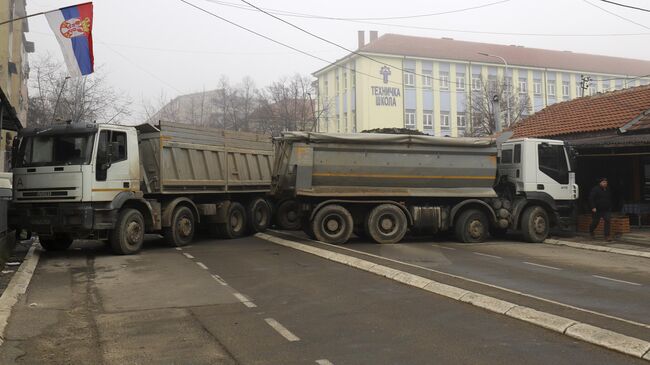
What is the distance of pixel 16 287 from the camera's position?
25.9ft

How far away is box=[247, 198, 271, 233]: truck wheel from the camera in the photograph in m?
16.5

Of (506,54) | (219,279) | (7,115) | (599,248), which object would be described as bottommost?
(599,248)

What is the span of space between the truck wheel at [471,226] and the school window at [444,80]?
4803 cm

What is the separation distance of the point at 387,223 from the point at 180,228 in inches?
216

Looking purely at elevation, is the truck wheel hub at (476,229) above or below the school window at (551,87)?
below

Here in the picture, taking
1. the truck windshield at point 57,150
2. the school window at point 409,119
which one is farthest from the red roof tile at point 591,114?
the school window at point 409,119

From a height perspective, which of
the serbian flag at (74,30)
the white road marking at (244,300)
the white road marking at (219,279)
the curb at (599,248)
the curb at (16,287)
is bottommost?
the curb at (599,248)

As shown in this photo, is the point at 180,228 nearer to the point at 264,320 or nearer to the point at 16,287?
the point at 16,287

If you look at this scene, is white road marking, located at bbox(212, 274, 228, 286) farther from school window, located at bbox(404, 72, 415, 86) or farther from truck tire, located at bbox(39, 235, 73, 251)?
school window, located at bbox(404, 72, 415, 86)

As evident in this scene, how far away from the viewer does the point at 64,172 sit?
11.1m

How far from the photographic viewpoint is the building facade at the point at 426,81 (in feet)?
187

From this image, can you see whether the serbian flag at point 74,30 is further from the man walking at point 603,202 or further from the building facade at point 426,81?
the building facade at point 426,81

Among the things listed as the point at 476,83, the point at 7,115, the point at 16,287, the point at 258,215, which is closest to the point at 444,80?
the point at 476,83

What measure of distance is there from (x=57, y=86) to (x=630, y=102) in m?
27.9
